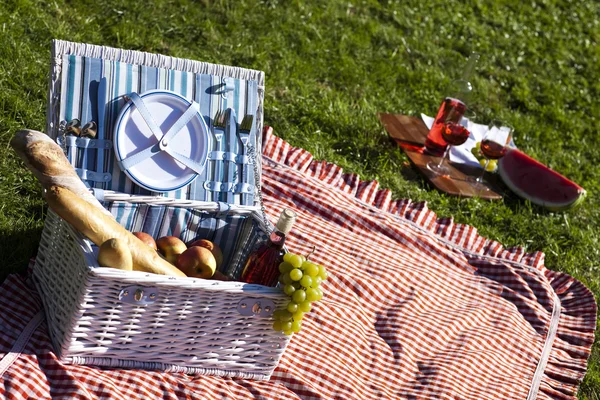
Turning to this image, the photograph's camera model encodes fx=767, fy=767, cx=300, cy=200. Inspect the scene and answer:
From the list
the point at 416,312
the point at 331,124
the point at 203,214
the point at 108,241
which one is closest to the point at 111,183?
the point at 203,214

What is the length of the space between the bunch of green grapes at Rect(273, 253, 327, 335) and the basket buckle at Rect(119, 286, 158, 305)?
403 millimetres

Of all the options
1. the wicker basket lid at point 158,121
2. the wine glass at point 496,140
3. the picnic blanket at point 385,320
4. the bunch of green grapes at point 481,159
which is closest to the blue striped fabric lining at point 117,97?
the wicker basket lid at point 158,121

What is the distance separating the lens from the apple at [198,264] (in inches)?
101

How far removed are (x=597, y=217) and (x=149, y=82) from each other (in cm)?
320

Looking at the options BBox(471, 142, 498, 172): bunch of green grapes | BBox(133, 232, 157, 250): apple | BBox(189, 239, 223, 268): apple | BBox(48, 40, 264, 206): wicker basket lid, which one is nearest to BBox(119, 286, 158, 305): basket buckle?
BBox(133, 232, 157, 250): apple

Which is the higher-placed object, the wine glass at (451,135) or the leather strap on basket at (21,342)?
the wine glass at (451,135)

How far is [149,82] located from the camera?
295cm

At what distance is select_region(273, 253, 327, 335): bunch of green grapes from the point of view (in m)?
2.36

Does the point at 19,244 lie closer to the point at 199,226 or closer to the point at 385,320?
the point at 199,226

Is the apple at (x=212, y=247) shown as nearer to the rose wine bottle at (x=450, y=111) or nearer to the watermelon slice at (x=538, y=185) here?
the rose wine bottle at (x=450, y=111)

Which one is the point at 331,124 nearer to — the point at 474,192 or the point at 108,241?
the point at 474,192

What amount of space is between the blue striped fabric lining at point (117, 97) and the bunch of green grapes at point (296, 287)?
2.30ft

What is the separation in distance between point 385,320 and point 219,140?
1034 millimetres

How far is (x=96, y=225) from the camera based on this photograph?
7.52 ft
